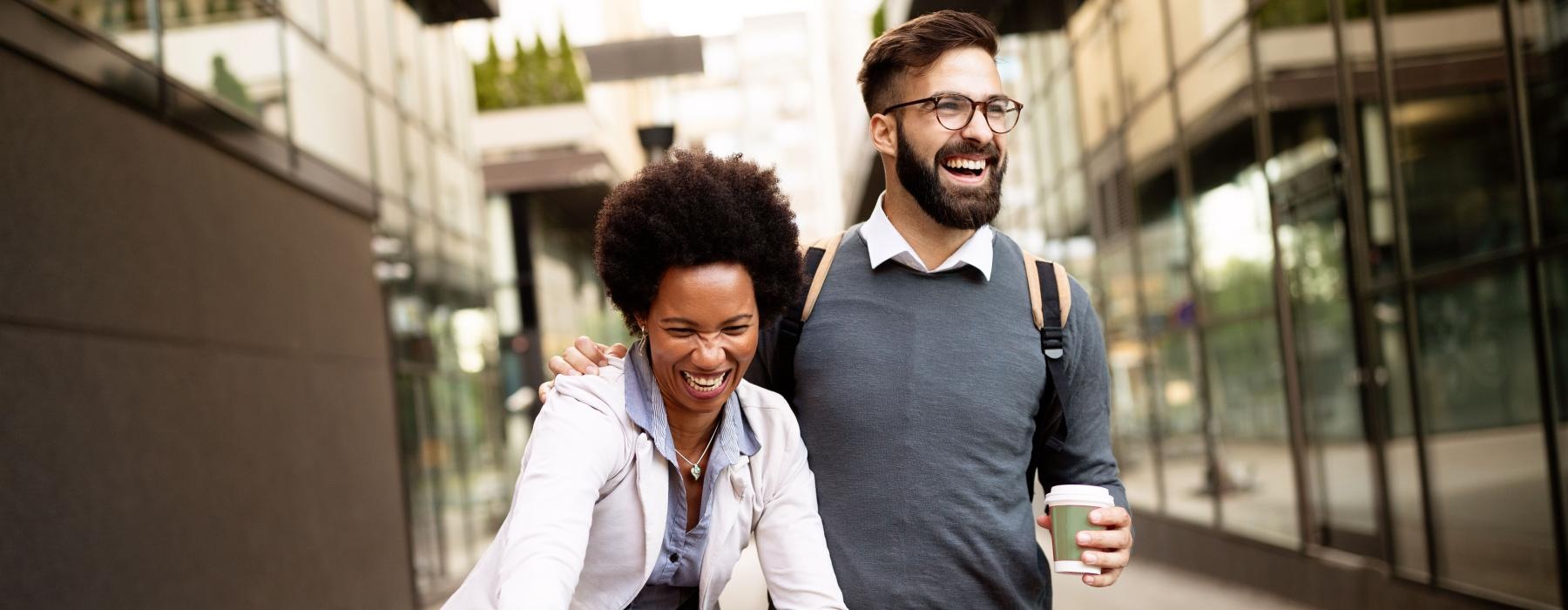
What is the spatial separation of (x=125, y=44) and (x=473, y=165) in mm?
10804

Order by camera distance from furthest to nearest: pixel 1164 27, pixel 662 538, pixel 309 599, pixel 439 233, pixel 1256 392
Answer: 1. pixel 439 233
2. pixel 1164 27
3. pixel 1256 392
4. pixel 309 599
5. pixel 662 538

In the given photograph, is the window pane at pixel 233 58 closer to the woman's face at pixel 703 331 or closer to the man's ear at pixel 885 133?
the man's ear at pixel 885 133

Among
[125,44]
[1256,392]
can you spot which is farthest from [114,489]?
[1256,392]

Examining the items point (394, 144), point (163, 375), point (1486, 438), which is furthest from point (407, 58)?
point (1486, 438)

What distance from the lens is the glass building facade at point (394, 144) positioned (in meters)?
8.26

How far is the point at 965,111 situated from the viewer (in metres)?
2.55

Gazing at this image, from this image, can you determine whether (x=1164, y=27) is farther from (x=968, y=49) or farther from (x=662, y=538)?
(x=662, y=538)

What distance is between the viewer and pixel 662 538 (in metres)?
2.18

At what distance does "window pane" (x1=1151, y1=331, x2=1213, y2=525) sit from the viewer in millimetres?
11836

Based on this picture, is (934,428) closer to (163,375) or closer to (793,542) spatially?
(793,542)

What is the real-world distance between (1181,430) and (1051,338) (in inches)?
413

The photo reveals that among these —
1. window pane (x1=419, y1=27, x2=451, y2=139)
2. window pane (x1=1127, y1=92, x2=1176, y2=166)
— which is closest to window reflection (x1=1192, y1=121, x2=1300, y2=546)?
window pane (x1=1127, y1=92, x2=1176, y2=166)

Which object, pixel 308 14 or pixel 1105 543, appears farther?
pixel 308 14

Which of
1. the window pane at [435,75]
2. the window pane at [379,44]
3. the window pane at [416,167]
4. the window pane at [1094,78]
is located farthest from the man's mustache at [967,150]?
the window pane at [435,75]
